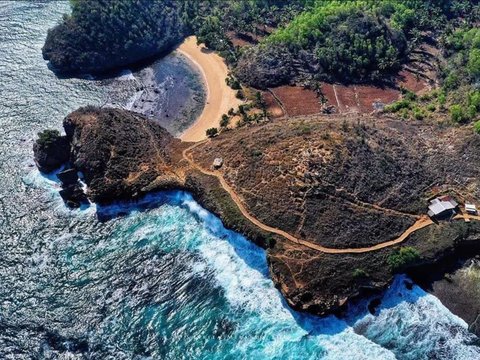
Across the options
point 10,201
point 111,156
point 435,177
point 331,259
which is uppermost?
point 435,177

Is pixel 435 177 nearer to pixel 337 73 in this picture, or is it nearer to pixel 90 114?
pixel 337 73

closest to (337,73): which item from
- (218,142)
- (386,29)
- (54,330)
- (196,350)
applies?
(386,29)

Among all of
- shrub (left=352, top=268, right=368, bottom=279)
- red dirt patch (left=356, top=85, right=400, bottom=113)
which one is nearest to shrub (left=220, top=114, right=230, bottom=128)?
red dirt patch (left=356, top=85, right=400, bottom=113)

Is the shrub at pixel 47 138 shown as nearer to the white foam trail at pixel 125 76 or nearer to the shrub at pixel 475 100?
the white foam trail at pixel 125 76

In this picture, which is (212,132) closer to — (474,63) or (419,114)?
(419,114)

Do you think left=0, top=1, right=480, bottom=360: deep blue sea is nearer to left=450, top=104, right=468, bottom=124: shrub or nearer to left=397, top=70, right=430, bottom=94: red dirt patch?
left=450, top=104, right=468, bottom=124: shrub

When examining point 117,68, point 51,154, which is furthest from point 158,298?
point 117,68
